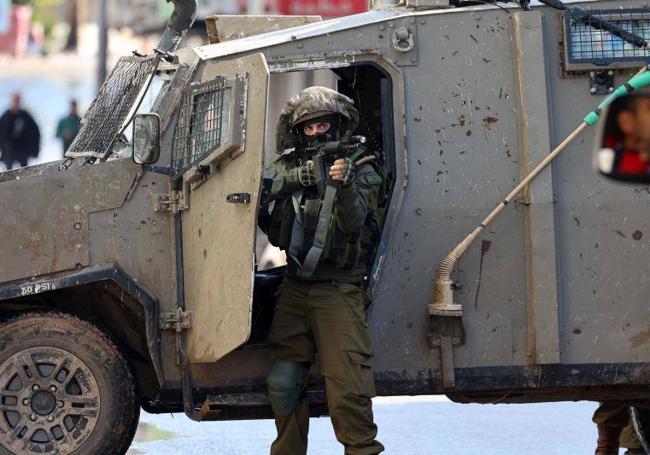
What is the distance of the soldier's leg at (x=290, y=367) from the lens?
7.30 m

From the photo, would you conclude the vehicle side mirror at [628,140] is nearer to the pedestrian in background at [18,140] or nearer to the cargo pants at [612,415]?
the cargo pants at [612,415]

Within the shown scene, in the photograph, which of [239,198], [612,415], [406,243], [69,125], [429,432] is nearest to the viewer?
[239,198]

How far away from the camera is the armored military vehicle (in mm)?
7355

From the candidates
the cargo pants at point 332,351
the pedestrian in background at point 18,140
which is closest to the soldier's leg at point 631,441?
the cargo pants at point 332,351

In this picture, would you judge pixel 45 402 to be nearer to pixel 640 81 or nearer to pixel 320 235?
pixel 320 235

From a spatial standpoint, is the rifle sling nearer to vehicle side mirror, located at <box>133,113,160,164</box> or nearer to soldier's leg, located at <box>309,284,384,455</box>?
Answer: soldier's leg, located at <box>309,284,384,455</box>

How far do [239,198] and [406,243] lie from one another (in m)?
0.83

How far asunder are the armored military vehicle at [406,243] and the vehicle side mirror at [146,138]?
0.05 ft

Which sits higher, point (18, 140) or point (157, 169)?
point (18, 140)

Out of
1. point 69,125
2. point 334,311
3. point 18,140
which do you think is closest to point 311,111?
point 334,311

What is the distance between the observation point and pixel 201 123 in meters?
7.38

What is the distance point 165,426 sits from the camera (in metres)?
10.4

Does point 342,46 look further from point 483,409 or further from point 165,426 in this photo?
point 483,409

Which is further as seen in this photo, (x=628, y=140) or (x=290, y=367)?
(x=290, y=367)
